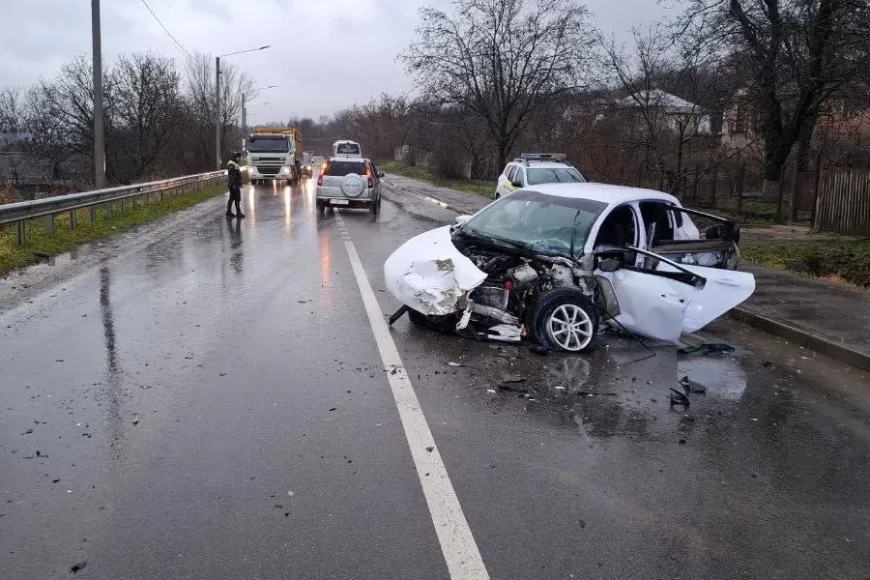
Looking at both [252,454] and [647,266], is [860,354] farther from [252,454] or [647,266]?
[252,454]

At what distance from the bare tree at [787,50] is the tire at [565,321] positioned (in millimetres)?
9885

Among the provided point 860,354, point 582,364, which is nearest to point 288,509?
point 582,364

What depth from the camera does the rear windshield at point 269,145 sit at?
3844cm

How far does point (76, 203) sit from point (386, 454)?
13.3m

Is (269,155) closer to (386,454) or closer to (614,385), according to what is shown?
(614,385)

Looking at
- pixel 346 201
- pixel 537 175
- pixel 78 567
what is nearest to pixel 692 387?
pixel 78 567

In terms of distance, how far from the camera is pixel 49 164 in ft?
154

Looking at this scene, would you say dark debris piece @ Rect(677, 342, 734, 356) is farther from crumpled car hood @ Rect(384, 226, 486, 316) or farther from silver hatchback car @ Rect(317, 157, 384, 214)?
silver hatchback car @ Rect(317, 157, 384, 214)

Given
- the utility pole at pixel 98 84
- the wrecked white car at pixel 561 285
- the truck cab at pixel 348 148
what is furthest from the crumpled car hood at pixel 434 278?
the truck cab at pixel 348 148

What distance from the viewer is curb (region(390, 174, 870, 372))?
7105 millimetres

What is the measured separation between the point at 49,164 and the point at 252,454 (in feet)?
163

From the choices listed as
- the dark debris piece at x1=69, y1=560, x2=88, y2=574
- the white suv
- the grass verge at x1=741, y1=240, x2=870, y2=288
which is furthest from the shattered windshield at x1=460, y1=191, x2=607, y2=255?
the white suv

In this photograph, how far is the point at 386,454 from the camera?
4473 millimetres

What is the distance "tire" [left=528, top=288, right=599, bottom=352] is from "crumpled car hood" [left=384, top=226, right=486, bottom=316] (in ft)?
2.21
